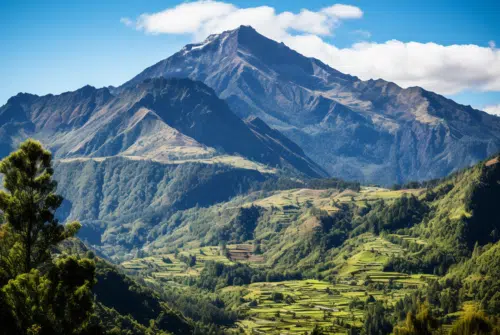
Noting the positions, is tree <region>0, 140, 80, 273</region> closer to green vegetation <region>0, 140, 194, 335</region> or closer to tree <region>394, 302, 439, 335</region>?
green vegetation <region>0, 140, 194, 335</region>

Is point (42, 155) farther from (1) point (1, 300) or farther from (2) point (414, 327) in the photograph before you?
(2) point (414, 327)

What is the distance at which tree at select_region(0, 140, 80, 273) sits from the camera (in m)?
65.7

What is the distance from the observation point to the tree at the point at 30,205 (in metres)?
65.7

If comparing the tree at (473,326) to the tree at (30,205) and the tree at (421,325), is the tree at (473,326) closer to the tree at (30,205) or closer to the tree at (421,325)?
the tree at (421,325)

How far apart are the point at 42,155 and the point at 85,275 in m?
14.1

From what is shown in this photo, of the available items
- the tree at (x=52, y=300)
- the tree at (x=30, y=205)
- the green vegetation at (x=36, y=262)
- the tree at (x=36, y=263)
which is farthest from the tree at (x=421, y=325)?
the tree at (x=30, y=205)

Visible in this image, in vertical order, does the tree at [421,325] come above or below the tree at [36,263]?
below

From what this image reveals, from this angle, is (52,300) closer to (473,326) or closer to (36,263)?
(36,263)

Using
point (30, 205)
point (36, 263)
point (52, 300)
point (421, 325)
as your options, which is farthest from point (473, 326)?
point (30, 205)

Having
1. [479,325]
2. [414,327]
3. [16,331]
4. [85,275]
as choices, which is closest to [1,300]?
[16,331]

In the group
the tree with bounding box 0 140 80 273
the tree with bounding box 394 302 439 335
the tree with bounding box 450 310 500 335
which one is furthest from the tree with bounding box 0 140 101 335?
the tree with bounding box 450 310 500 335

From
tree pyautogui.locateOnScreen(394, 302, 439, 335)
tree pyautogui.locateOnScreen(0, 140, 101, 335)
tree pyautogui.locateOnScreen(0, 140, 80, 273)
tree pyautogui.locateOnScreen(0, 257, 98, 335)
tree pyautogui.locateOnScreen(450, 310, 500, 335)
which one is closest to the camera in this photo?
tree pyautogui.locateOnScreen(0, 257, 98, 335)

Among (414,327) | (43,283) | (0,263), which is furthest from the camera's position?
(414,327)

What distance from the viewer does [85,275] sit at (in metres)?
65.6
